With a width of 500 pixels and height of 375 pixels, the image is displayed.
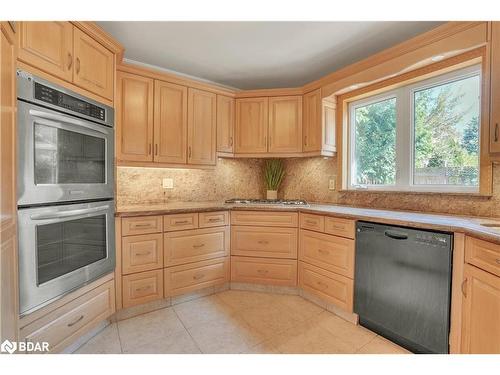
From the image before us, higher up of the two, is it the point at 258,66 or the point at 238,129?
the point at 258,66

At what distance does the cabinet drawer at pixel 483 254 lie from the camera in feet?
3.91

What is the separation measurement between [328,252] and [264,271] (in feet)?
2.31

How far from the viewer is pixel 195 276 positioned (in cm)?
231

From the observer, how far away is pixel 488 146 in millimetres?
1512

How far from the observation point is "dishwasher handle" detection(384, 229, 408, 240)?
1.60 m

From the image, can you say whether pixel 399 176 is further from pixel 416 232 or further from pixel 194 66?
pixel 194 66

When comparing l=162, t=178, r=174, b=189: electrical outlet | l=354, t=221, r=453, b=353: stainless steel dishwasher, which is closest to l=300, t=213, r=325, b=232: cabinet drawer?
l=354, t=221, r=453, b=353: stainless steel dishwasher

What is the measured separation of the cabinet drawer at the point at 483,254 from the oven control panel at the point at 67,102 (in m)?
2.43

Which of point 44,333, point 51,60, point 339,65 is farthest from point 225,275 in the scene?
point 339,65

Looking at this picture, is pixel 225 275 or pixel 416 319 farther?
pixel 225 275

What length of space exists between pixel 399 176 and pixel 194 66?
2.32m

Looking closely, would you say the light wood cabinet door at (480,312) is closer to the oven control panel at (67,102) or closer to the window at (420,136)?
the window at (420,136)

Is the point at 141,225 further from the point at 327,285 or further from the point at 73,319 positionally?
the point at 327,285
